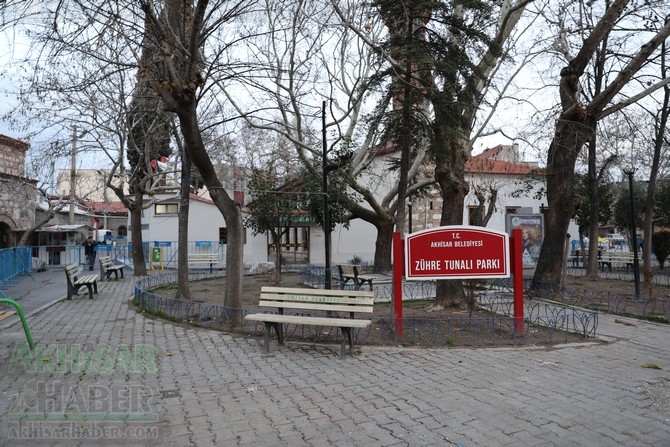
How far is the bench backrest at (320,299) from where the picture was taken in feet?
22.3

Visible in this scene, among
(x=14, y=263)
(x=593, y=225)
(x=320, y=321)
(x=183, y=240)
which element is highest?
(x=593, y=225)

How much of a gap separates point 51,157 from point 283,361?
1422cm

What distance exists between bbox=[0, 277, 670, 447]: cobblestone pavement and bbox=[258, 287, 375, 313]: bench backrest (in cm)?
61

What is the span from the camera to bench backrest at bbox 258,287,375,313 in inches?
267

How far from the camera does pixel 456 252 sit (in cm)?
759

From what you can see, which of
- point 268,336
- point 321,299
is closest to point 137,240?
point 268,336

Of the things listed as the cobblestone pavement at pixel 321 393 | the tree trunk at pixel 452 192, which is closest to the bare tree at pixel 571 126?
the tree trunk at pixel 452 192

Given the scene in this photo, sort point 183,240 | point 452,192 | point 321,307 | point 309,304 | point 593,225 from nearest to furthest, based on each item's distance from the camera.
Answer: point 321,307
point 309,304
point 452,192
point 183,240
point 593,225

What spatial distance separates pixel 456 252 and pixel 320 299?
2.33 metres

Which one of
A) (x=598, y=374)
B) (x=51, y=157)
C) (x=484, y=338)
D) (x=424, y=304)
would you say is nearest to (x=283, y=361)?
(x=484, y=338)

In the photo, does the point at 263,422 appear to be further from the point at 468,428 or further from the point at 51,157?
the point at 51,157

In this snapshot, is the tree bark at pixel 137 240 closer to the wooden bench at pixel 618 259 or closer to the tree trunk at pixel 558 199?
the tree trunk at pixel 558 199

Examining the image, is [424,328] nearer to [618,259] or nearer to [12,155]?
[618,259]

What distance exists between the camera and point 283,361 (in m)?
6.19
